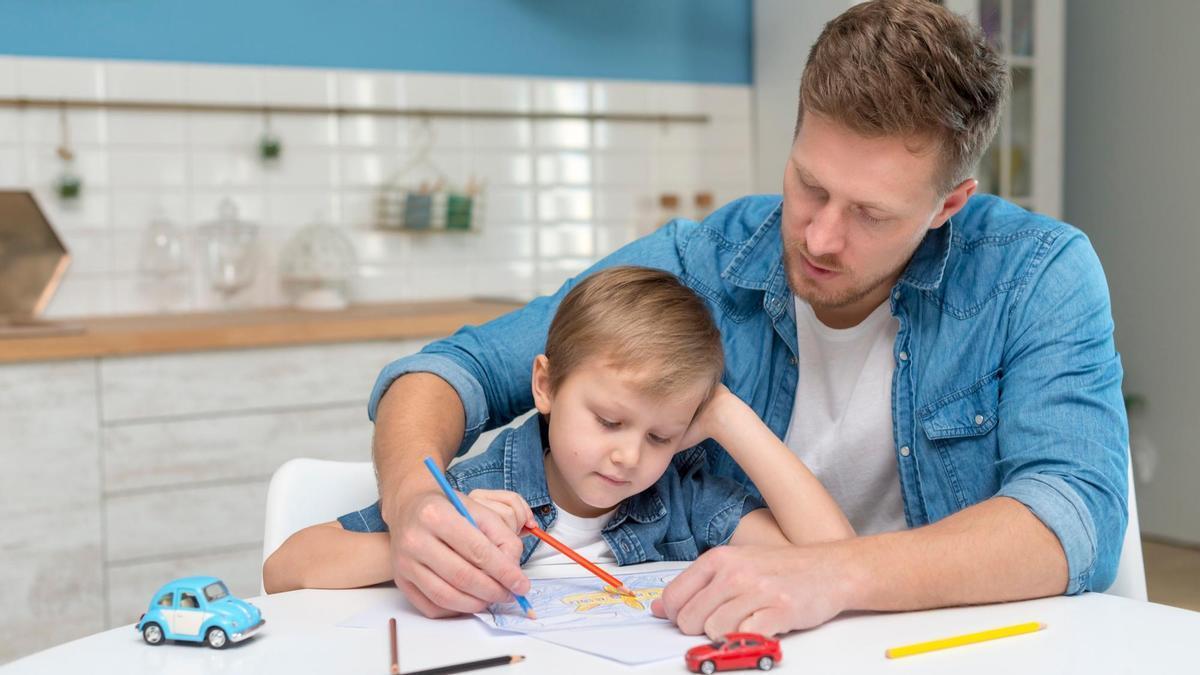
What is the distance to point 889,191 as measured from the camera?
1416mm

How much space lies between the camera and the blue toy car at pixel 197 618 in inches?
40.9

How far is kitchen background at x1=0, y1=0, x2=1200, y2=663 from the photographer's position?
290 cm

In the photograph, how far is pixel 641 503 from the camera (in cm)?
146

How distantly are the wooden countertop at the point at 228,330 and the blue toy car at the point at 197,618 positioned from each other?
191 centimetres

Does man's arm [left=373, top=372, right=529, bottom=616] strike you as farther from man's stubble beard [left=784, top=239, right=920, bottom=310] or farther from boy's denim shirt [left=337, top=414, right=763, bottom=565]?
man's stubble beard [left=784, top=239, right=920, bottom=310]

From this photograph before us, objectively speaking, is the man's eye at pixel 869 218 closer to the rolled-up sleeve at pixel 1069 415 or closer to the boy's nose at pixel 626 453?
the rolled-up sleeve at pixel 1069 415

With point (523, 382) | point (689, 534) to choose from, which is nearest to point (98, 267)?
point (523, 382)

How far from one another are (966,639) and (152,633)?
0.69 m

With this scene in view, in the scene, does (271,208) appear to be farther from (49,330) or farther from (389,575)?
(389,575)

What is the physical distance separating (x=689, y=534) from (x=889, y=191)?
46 cm

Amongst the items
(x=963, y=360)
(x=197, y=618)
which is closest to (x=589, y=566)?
(x=197, y=618)

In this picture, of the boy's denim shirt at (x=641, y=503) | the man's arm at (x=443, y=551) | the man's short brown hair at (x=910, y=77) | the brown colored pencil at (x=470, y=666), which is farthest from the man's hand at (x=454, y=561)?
the man's short brown hair at (x=910, y=77)

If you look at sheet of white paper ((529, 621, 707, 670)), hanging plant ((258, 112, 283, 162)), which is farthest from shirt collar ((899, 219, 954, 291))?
hanging plant ((258, 112, 283, 162))

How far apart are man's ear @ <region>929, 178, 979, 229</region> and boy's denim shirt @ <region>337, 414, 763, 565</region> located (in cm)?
41
